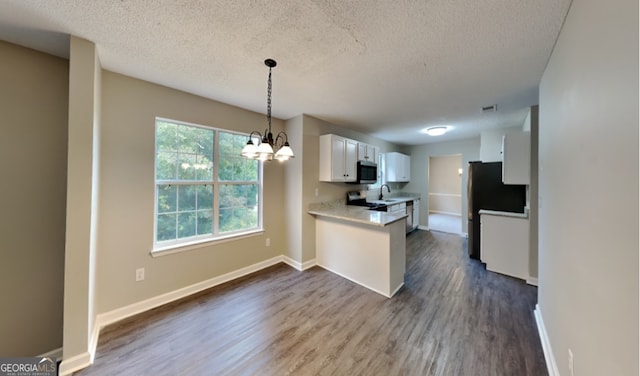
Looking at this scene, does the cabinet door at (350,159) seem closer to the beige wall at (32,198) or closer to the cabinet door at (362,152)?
the cabinet door at (362,152)

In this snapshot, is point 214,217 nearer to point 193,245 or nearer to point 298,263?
point 193,245

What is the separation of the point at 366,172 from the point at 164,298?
3.78 m

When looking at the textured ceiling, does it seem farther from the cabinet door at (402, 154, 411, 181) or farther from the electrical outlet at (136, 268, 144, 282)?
the cabinet door at (402, 154, 411, 181)

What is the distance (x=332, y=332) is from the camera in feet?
6.72

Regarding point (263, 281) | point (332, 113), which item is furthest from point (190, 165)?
point (332, 113)

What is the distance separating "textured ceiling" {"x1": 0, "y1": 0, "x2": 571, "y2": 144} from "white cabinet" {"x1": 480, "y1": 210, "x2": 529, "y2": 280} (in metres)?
1.75

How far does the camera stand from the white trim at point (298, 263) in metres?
3.45

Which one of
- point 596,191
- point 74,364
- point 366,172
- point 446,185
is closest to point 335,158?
point 366,172

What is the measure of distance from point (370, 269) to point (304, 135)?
7.32ft

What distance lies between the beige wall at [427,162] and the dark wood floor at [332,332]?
302 centimetres

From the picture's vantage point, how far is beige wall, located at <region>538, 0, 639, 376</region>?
73cm

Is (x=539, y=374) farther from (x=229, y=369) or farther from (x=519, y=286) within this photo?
(x=229, y=369)

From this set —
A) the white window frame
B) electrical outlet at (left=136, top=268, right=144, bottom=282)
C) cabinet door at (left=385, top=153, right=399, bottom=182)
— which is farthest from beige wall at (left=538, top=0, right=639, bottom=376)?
cabinet door at (left=385, top=153, right=399, bottom=182)

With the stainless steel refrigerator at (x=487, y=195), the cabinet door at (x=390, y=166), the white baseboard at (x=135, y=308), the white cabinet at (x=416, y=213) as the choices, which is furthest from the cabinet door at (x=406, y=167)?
the white baseboard at (x=135, y=308)
